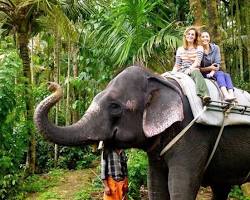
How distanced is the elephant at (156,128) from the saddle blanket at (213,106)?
6 centimetres

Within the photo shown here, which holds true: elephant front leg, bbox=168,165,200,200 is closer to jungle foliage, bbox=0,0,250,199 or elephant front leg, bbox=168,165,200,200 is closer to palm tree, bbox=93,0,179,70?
jungle foliage, bbox=0,0,250,199

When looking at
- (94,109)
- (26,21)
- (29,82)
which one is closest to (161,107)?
(94,109)

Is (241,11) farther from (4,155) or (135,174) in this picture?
(4,155)

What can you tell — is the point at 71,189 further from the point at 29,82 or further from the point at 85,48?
the point at 85,48

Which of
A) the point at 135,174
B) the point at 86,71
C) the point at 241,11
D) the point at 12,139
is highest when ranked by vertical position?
the point at 241,11

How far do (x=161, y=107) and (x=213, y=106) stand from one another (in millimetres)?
375

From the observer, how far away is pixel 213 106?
3.74 m

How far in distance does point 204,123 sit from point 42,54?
56.6 feet

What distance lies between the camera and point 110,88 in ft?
12.0

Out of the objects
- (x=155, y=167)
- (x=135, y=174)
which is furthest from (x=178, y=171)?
(x=135, y=174)

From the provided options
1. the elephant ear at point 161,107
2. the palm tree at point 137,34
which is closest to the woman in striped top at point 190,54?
the elephant ear at point 161,107

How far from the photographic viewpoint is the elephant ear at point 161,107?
11.7 feet

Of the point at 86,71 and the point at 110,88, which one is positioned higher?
the point at 86,71

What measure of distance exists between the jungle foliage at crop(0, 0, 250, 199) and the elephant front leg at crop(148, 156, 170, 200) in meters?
2.41
